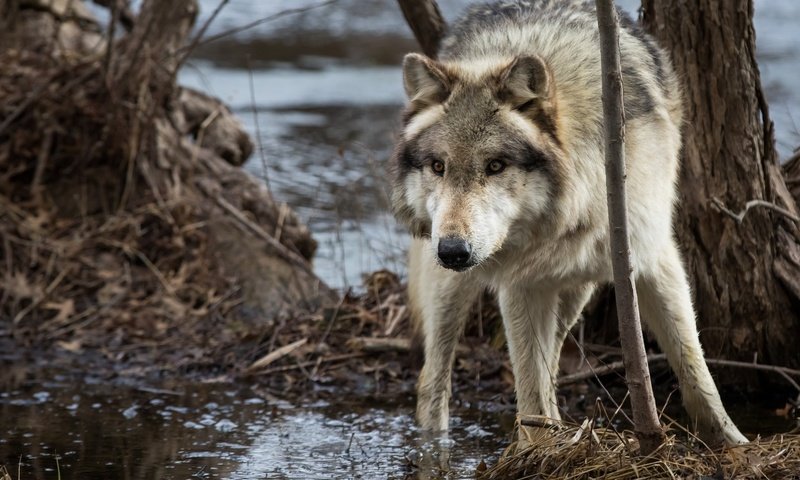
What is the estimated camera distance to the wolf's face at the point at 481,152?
14.2ft

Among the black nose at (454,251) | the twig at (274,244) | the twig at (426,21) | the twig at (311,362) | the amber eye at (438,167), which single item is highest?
the twig at (426,21)

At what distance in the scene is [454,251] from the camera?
418 centimetres

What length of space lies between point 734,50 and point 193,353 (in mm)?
3546

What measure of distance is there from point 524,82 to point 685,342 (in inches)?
59.1

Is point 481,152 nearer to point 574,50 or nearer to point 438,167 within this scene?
point 438,167

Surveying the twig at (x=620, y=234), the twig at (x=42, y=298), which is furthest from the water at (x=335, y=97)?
the twig at (x=620, y=234)

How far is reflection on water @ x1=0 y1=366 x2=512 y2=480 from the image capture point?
195 inches

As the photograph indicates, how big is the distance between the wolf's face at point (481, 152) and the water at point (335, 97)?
262 centimetres

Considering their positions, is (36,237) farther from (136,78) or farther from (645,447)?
(645,447)

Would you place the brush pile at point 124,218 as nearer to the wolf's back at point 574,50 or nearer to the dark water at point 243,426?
the dark water at point 243,426

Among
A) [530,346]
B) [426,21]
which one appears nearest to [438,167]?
[530,346]

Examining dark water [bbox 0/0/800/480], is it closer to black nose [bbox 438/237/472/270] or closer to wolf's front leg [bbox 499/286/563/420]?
wolf's front leg [bbox 499/286/563/420]

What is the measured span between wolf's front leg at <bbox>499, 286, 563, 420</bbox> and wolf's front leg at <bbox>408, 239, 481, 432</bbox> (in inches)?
15.1

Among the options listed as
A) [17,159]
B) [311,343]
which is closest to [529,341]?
Result: [311,343]
